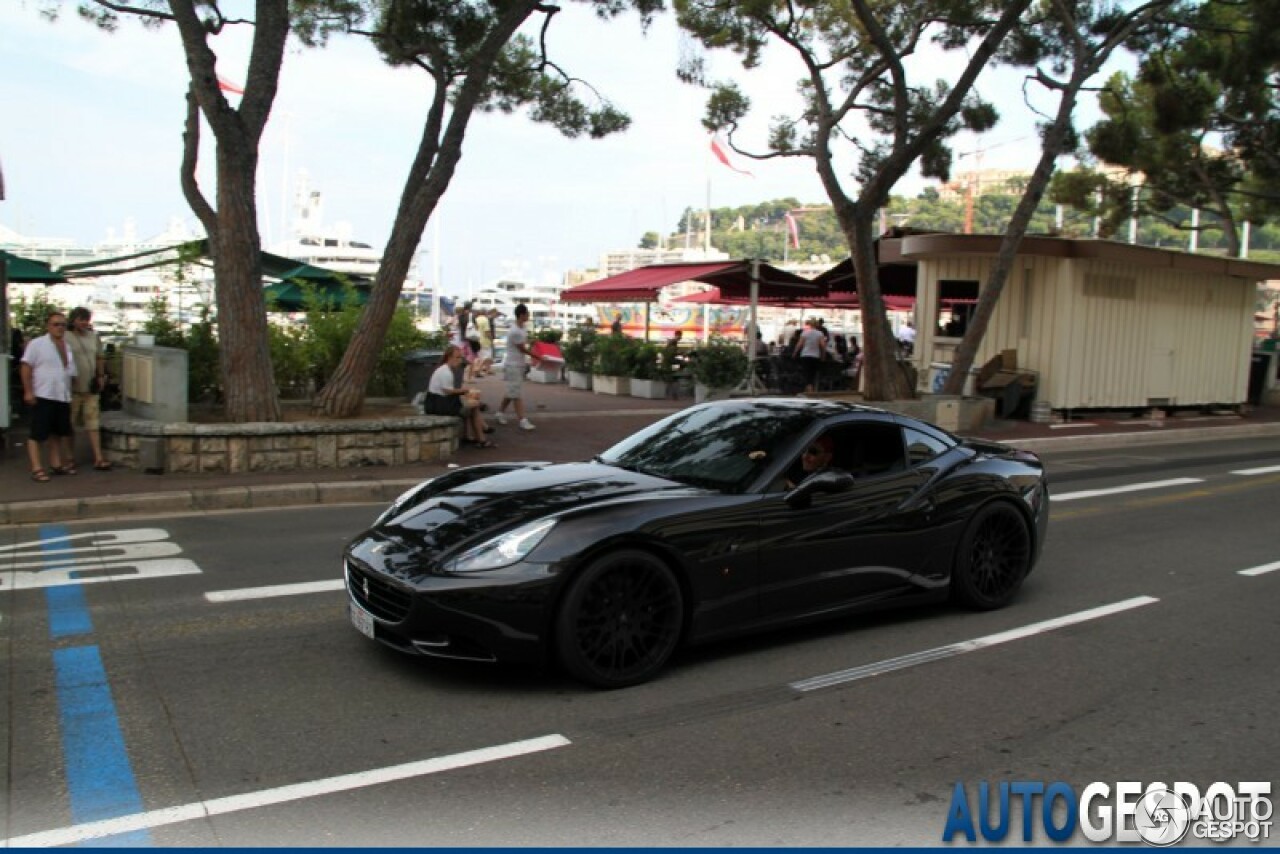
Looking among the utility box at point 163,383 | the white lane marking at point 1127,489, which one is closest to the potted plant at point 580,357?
the utility box at point 163,383

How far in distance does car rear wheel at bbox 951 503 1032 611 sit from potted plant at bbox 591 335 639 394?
50.9ft

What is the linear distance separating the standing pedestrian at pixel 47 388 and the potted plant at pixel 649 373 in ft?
41.3

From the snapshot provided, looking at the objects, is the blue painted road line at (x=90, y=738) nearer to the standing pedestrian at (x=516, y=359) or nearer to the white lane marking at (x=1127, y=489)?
the standing pedestrian at (x=516, y=359)

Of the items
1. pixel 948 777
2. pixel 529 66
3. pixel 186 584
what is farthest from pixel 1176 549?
pixel 529 66

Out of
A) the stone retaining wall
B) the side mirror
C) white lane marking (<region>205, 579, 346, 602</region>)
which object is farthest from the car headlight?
the stone retaining wall

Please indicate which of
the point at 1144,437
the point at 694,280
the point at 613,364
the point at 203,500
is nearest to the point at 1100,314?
the point at 1144,437

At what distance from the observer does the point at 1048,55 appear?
Result: 19953mm

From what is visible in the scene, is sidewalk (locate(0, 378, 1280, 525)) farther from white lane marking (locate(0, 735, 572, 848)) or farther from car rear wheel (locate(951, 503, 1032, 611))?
white lane marking (locate(0, 735, 572, 848))

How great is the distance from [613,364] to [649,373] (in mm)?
1162

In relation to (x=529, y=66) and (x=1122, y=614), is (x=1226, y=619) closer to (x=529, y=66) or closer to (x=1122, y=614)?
(x=1122, y=614)

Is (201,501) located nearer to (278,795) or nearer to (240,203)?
(240,203)

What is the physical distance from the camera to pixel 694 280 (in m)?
21.0

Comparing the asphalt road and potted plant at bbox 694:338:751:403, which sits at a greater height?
potted plant at bbox 694:338:751:403

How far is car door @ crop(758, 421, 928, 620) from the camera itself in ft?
18.4
